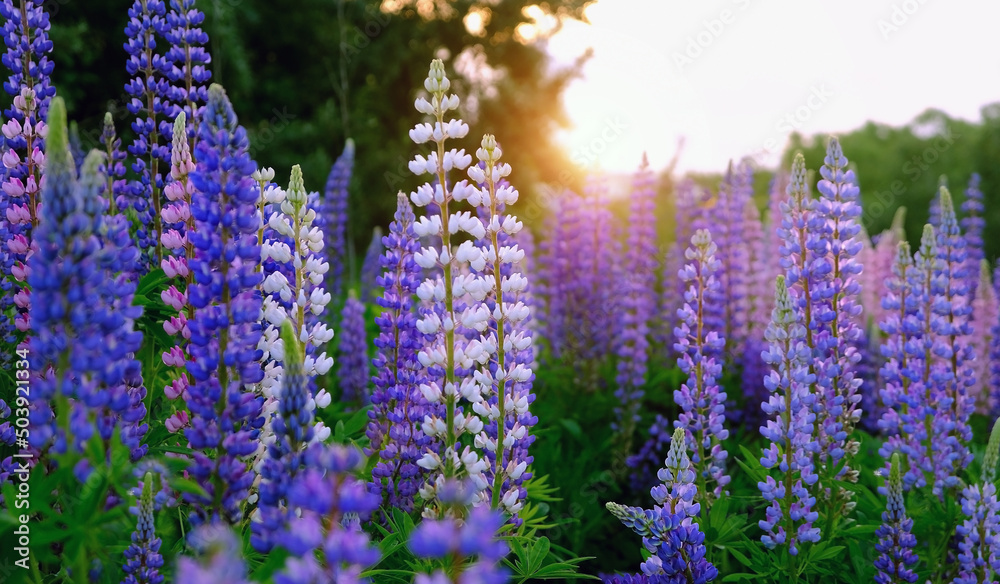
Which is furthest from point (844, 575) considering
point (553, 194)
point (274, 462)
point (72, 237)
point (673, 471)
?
point (553, 194)

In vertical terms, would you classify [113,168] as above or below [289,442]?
above

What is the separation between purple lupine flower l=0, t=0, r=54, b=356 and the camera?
262cm

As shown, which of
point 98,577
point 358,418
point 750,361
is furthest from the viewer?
point 750,361

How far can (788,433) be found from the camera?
2.89 m

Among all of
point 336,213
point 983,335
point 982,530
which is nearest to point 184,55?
point 336,213

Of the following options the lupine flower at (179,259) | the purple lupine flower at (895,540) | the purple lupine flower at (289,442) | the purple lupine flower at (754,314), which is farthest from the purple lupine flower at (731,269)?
the purple lupine flower at (289,442)

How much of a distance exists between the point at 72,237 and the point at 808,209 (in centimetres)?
306

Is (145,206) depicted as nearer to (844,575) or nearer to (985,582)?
(844,575)

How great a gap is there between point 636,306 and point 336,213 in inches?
116

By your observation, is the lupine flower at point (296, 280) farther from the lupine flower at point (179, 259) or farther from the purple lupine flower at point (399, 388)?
the purple lupine flower at point (399, 388)

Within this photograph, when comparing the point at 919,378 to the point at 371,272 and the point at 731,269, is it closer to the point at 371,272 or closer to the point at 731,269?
the point at 731,269

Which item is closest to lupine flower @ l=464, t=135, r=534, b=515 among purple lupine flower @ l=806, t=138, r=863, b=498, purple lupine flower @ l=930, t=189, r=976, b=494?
purple lupine flower @ l=806, t=138, r=863, b=498

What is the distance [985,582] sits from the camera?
9.53 feet

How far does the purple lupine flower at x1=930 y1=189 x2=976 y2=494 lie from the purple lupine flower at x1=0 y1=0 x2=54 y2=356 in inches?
159
